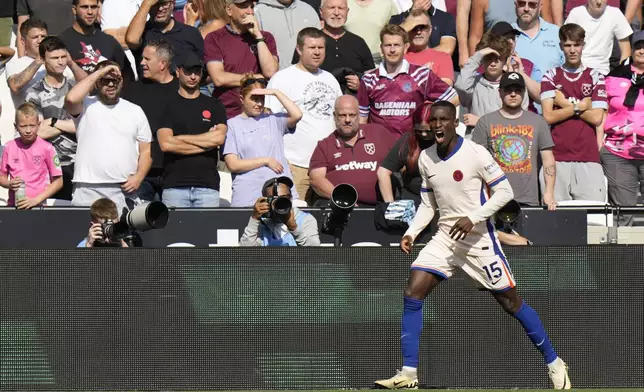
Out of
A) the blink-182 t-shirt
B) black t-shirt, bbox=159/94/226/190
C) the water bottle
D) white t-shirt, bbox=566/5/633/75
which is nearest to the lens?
the water bottle

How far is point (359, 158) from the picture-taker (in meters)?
11.0

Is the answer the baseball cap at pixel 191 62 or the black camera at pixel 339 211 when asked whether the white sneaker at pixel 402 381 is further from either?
the baseball cap at pixel 191 62

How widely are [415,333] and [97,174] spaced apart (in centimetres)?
377

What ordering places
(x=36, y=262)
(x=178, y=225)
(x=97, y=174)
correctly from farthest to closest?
(x=97, y=174), (x=178, y=225), (x=36, y=262)

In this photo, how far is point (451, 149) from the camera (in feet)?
27.9

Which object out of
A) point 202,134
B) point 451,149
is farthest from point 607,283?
point 202,134

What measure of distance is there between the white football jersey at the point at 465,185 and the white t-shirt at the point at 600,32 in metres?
5.53

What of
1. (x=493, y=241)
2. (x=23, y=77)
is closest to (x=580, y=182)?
(x=493, y=241)

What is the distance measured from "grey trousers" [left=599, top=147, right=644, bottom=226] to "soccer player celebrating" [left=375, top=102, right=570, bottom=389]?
384 cm

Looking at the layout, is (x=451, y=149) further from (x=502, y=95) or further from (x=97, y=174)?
(x=97, y=174)

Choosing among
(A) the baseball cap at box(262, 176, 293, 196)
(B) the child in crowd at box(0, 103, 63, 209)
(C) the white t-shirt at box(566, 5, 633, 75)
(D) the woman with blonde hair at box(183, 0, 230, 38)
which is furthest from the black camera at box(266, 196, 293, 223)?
(C) the white t-shirt at box(566, 5, 633, 75)

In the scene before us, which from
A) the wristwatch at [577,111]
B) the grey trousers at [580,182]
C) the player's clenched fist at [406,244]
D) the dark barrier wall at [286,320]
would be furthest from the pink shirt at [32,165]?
the wristwatch at [577,111]

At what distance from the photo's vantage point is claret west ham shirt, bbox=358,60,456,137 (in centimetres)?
1170

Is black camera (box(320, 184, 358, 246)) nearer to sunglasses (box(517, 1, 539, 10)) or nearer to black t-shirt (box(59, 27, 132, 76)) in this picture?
black t-shirt (box(59, 27, 132, 76))
